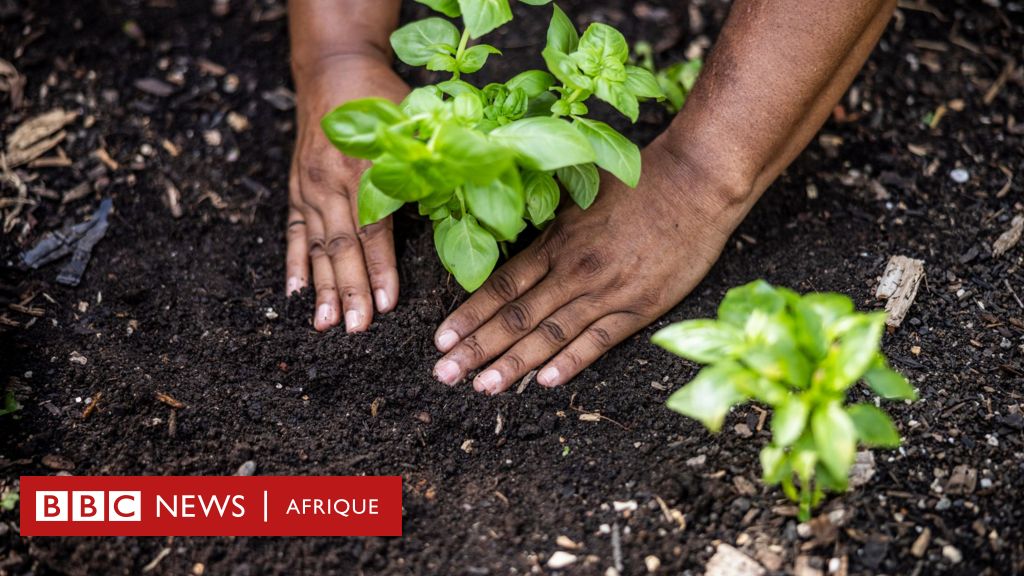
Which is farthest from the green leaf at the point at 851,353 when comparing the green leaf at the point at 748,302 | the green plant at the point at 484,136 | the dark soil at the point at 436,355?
the green plant at the point at 484,136

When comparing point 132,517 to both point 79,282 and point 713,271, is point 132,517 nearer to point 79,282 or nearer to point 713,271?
point 79,282

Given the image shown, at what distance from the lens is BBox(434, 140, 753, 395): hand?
2.59 meters

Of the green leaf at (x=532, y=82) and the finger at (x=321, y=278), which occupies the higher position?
the green leaf at (x=532, y=82)

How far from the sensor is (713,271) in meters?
2.81

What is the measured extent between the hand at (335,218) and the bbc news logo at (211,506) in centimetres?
58

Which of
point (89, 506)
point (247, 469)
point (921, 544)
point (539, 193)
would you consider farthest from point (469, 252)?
point (921, 544)

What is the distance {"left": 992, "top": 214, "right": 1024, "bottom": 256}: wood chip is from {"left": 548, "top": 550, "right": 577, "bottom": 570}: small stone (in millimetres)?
1757

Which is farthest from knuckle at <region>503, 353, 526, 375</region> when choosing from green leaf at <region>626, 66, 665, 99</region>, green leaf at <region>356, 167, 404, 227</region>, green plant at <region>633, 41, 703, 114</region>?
green plant at <region>633, 41, 703, 114</region>

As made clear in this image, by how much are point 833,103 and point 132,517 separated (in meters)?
2.33

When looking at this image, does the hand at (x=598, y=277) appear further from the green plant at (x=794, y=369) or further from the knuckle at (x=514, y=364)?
the green plant at (x=794, y=369)

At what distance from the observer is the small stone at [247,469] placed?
7.57 ft

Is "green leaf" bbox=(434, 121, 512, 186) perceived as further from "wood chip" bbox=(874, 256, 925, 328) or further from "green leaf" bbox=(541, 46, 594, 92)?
"wood chip" bbox=(874, 256, 925, 328)

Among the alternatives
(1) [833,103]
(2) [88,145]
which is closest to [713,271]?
(1) [833,103]

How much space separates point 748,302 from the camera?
1.81 m
